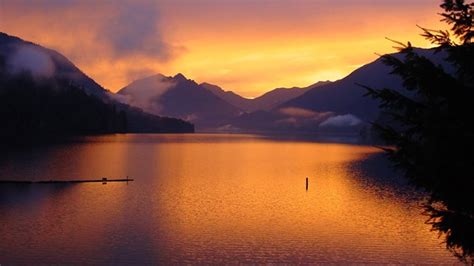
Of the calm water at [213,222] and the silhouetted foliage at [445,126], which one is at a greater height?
the silhouetted foliage at [445,126]

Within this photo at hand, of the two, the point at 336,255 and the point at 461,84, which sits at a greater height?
the point at 461,84

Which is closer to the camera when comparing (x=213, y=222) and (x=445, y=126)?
(x=445, y=126)

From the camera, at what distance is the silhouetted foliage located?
11.7m

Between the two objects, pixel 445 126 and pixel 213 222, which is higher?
pixel 445 126

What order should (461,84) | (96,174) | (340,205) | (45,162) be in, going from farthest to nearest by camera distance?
(45,162), (96,174), (340,205), (461,84)

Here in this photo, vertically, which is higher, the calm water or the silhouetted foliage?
the silhouetted foliage

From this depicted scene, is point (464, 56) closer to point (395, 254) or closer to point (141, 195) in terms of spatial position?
point (395, 254)

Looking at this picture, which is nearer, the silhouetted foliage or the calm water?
the silhouetted foliage

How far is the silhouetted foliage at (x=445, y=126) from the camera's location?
11.7 metres

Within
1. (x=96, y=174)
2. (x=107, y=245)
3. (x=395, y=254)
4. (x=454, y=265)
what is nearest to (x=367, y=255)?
(x=395, y=254)

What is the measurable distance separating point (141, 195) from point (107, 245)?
33.0 metres

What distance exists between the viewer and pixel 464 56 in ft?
39.5

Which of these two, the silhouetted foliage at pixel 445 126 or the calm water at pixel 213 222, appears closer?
the silhouetted foliage at pixel 445 126

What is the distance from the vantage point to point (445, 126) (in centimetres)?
1176
